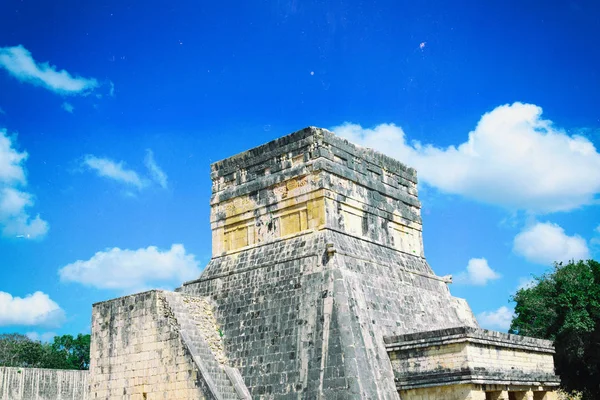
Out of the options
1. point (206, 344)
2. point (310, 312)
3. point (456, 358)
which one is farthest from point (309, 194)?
point (456, 358)

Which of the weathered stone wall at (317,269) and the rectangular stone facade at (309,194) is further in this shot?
the rectangular stone facade at (309,194)

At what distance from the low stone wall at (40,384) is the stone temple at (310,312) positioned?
4.88 m

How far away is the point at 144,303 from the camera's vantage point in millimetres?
15023

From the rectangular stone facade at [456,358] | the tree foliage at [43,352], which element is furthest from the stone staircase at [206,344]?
the tree foliage at [43,352]

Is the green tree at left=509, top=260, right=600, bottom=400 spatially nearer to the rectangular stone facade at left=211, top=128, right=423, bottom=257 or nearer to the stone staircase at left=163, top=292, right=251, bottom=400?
the rectangular stone facade at left=211, top=128, right=423, bottom=257

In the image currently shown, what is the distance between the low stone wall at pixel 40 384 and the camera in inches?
748

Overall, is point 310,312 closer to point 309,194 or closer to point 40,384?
point 309,194

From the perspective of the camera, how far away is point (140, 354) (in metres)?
14.8

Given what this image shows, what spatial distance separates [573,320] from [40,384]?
19.8m

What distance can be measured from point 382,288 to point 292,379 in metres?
3.32

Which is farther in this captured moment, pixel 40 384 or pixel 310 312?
pixel 40 384

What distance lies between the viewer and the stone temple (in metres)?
12.8

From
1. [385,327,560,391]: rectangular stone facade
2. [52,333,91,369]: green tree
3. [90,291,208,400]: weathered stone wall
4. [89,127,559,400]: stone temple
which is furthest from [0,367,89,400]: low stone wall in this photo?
[52,333,91,369]: green tree

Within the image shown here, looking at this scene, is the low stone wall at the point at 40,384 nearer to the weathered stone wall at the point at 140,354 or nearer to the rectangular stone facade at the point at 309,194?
the weathered stone wall at the point at 140,354
